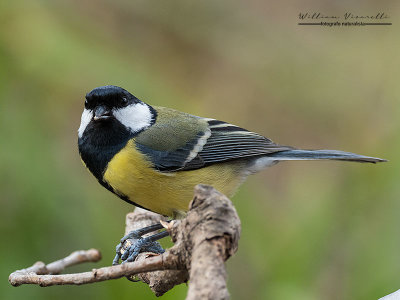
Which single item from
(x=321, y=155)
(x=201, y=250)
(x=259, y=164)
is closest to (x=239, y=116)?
(x=259, y=164)

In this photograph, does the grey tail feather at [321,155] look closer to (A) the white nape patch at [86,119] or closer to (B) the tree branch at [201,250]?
(A) the white nape patch at [86,119]

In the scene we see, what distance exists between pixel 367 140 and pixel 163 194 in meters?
0.90

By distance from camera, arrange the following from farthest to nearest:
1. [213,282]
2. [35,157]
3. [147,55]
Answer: [147,55]
[35,157]
[213,282]

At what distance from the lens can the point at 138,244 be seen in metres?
1.60

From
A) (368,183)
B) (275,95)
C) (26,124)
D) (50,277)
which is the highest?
A: (275,95)

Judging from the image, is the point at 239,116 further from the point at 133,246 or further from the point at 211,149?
the point at 133,246

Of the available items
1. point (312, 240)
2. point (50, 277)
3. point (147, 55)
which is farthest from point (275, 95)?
point (50, 277)

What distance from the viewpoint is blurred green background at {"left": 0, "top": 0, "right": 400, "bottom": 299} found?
150 cm

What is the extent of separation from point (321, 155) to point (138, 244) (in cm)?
69

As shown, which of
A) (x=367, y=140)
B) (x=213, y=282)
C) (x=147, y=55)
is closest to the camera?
(x=213, y=282)

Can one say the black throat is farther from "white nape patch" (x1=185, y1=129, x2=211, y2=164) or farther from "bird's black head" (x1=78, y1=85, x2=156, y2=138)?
"white nape patch" (x1=185, y1=129, x2=211, y2=164)

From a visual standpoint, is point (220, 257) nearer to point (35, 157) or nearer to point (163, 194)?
point (163, 194)

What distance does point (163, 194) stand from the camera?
1.68 meters

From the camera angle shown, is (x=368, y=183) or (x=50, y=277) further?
(x=368, y=183)
